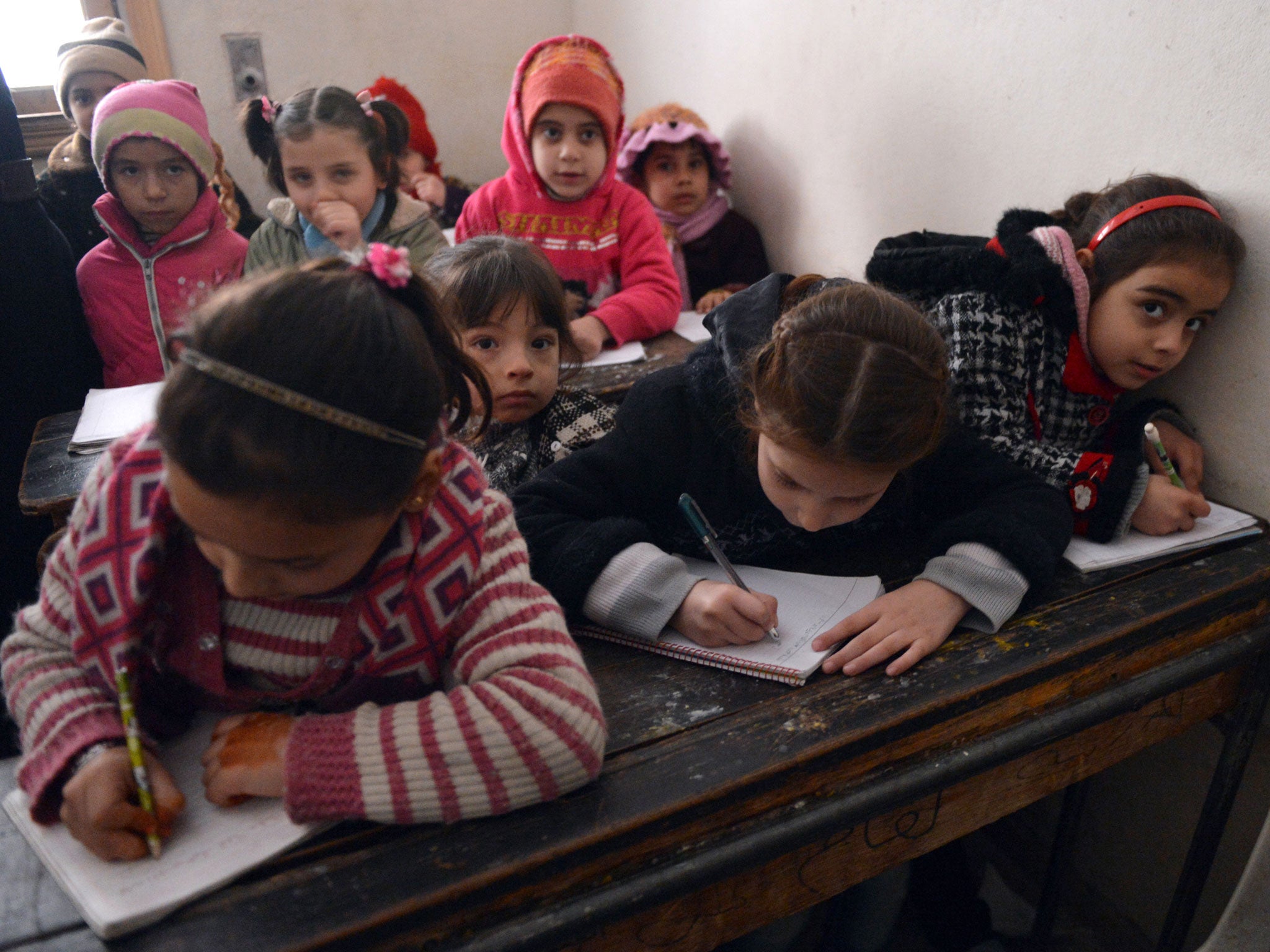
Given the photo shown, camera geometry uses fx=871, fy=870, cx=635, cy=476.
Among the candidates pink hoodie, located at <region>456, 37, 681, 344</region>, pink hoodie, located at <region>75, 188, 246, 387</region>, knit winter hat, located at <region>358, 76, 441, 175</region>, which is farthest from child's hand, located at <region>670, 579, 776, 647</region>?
knit winter hat, located at <region>358, 76, 441, 175</region>

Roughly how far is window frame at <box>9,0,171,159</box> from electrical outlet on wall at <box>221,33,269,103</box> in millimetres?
192

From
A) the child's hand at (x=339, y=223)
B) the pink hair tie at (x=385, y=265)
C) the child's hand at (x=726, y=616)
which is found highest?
the pink hair tie at (x=385, y=265)

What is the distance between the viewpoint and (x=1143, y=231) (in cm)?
118

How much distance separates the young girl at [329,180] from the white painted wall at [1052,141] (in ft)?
3.01

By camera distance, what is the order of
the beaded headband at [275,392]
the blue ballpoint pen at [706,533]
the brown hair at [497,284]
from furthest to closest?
the brown hair at [497,284] < the blue ballpoint pen at [706,533] < the beaded headband at [275,392]

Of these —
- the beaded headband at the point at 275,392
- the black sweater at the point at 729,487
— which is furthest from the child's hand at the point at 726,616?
the beaded headband at the point at 275,392

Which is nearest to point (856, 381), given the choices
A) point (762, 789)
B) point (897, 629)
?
point (897, 629)

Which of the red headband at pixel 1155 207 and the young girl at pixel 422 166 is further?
the young girl at pixel 422 166

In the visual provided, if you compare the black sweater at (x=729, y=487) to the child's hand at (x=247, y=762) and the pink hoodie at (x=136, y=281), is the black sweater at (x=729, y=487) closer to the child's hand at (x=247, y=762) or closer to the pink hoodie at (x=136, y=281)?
the child's hand at (x=247, y=762)

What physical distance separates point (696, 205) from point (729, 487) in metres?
1.48

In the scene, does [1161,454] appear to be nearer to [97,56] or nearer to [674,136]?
[674,136]

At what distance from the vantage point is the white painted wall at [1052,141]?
1.16 m

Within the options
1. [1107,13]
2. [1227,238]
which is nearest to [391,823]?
[1227,238]

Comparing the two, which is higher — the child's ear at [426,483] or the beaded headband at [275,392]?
the beaded headband at [275,392]
